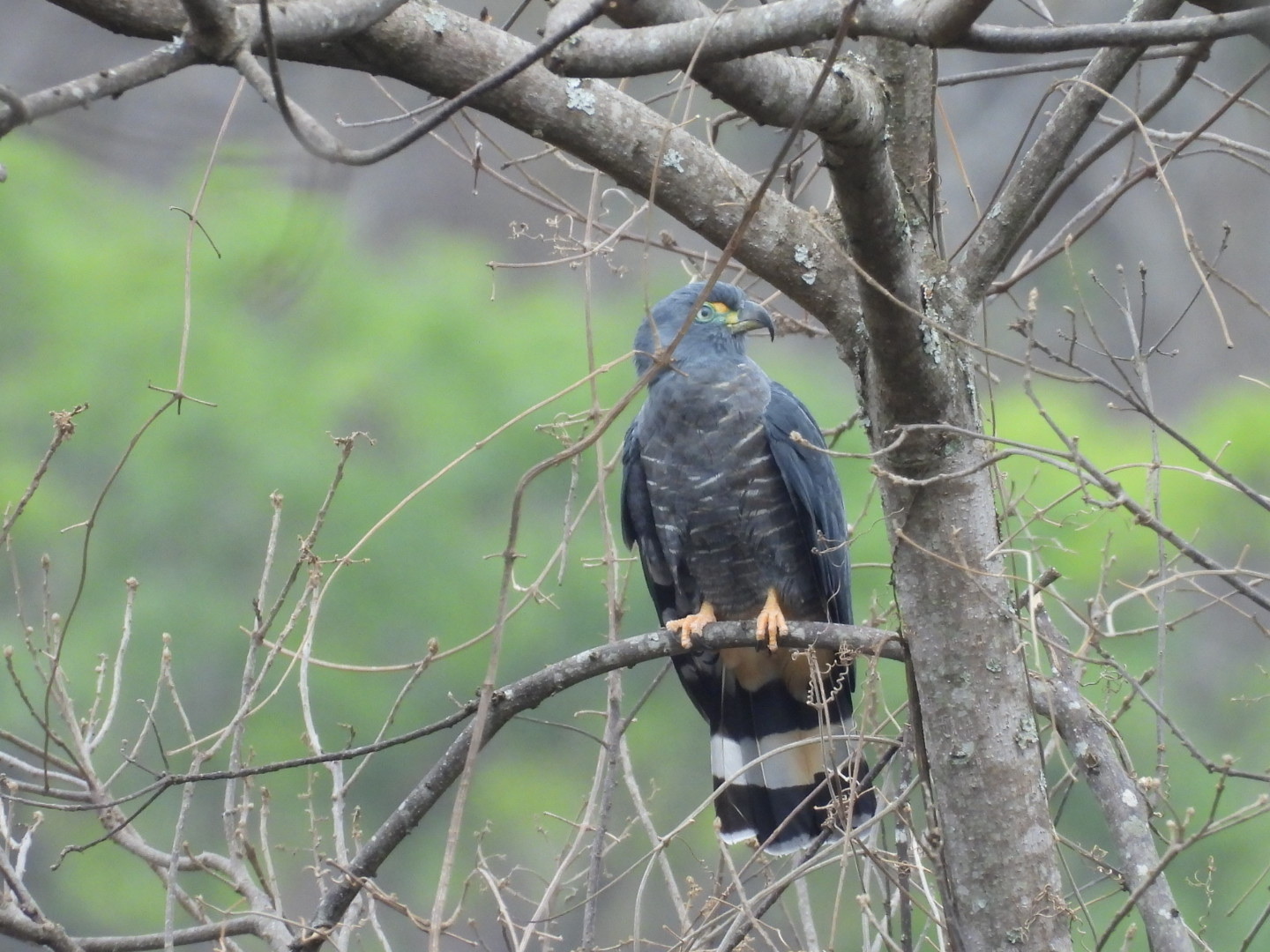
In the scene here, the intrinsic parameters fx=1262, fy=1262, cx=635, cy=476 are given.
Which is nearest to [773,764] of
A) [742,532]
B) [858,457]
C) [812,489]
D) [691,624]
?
[691,624]

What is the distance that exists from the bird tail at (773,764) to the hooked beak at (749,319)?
1.05 m

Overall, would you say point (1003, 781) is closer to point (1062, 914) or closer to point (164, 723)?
point (1062, 914)

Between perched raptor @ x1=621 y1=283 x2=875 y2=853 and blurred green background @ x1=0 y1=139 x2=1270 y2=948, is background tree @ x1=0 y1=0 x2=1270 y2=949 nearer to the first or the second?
perched raptor @ x1=621 y1=283 x2=875 y2=853

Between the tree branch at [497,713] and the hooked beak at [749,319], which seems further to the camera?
the hooked beak at [749,319]

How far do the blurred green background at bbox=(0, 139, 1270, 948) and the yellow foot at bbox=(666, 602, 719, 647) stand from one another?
520cm

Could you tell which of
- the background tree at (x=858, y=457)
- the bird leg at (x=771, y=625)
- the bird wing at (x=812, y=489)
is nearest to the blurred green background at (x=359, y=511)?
the bird wing at (x=812, y=489)

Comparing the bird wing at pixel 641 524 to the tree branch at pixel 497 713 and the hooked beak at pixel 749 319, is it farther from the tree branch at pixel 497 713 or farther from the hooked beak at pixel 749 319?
the tree branch at pixel 497 713

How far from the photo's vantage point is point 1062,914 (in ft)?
7.34

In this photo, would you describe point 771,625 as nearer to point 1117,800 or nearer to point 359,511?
point 1117,800

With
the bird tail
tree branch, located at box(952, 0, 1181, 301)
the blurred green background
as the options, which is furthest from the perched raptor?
the blurred green background

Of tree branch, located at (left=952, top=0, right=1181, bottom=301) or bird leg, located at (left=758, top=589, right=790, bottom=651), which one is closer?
tree branch, located at (left=952, top=0, right=1181, bottom=301)

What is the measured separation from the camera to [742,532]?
11.7ft

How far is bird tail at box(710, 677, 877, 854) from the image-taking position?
3.38 m

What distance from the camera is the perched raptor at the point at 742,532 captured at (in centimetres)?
352
